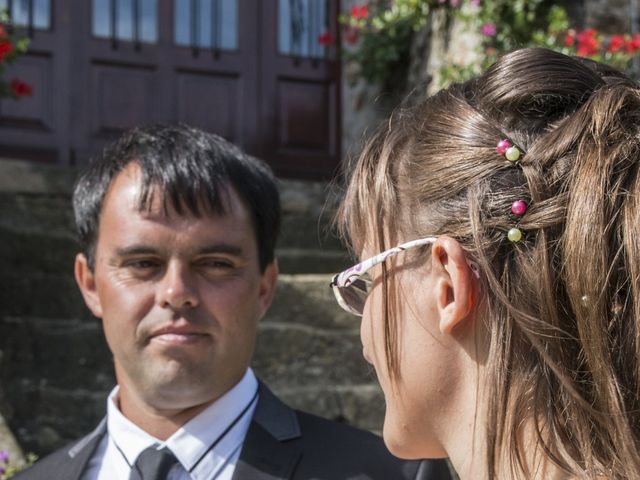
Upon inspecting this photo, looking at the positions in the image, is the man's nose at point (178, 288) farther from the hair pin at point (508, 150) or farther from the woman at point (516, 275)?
the hair pin at point (508, 150)

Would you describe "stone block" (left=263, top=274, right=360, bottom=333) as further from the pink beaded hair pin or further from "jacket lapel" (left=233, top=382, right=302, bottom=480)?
the pink beaded hair pin

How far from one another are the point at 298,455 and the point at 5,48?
12.3 ft

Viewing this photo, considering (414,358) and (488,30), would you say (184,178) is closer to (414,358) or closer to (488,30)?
(414,358)

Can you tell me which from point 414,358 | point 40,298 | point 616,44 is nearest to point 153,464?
point 414,358

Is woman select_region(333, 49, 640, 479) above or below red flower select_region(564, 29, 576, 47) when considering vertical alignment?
below

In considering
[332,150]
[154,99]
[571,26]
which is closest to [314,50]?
[332,150]

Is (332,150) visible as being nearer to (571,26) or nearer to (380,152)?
(571,26)

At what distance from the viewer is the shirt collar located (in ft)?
7.19

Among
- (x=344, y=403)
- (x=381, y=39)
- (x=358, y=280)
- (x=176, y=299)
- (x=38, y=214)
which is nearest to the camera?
(x=358, y=280)

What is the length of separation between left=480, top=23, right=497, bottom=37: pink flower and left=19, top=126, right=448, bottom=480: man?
353cm

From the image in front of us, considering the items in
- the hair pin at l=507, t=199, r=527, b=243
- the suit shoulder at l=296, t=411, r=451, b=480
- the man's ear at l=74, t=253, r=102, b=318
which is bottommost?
the suit shoulder at l=296, t=411, r=451, b=480

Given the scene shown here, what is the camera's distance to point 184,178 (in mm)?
2365

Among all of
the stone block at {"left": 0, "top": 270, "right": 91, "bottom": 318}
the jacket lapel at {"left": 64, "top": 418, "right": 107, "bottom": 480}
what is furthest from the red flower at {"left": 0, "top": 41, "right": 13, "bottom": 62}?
the jacket lapel at {"left": 64, "top": 418, "right": 107, "bottom": 480}

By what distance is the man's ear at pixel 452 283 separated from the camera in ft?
4.03
